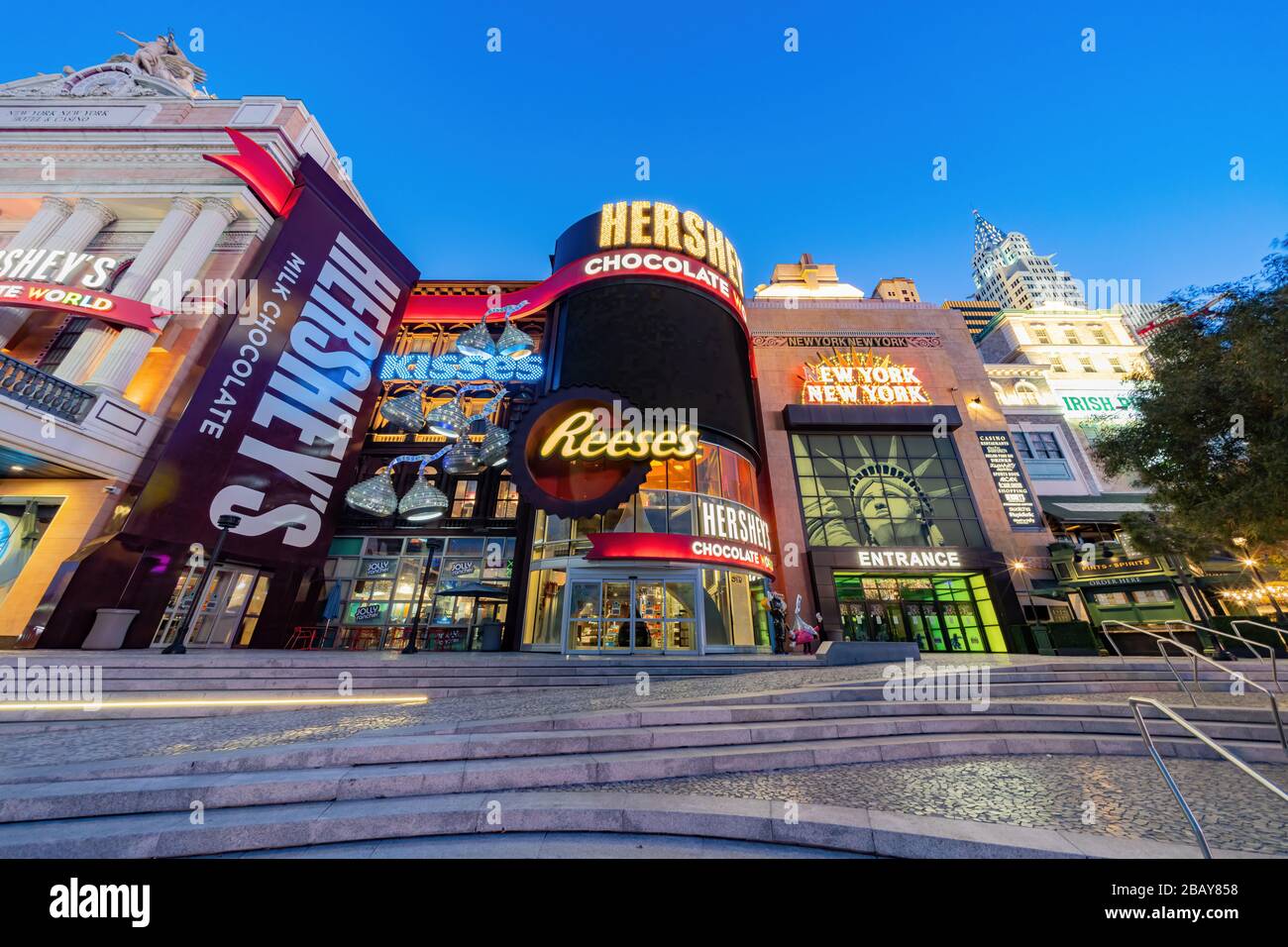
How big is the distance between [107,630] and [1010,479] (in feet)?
123

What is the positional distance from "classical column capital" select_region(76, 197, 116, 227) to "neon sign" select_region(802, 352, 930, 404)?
113 ft

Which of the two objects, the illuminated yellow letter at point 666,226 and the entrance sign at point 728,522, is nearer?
the entrance sign at point 728,522

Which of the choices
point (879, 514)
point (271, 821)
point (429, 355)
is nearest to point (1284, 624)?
point (879, 514)

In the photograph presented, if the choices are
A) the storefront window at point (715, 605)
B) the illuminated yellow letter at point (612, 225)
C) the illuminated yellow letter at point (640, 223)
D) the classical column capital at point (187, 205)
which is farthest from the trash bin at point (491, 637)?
the classical column capital at point (187, 205)

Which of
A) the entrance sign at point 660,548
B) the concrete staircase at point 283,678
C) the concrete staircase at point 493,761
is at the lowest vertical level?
the concrete staircase at point 493,761

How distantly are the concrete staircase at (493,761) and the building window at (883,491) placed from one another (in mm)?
16442

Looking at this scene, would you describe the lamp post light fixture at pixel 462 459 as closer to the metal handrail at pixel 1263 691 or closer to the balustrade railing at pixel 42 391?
the balustrade railing at pixel 42 391

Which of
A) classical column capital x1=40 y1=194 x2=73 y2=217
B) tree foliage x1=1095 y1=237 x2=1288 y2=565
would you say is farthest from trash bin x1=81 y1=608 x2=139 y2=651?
tree foliage x1=1095 y1=237 x2=1288 y2=565

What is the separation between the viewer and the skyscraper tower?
131 m

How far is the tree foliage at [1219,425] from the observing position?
11391 mm

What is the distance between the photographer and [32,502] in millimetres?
14570

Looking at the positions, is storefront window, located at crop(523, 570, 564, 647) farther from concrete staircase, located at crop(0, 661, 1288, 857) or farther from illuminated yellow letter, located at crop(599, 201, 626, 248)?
illuminated yellow letter, located at crop(599, 201, 626, 248)

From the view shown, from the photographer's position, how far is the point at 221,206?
19.3 meters
